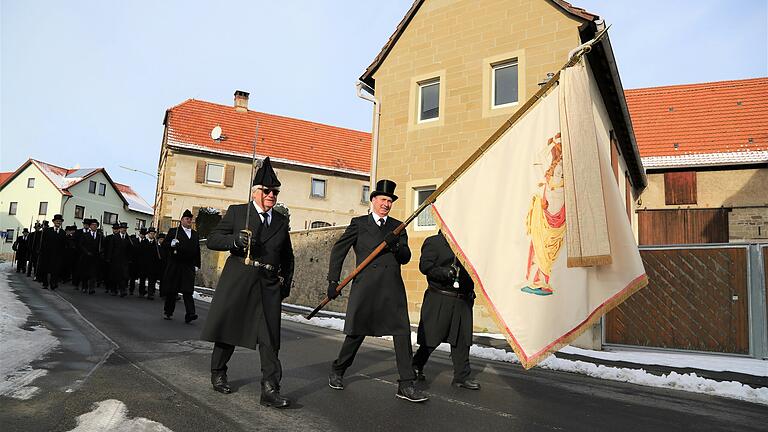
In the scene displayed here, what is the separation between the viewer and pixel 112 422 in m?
3.57

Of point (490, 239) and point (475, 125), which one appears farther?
point (475, 125)

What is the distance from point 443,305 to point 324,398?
165cm

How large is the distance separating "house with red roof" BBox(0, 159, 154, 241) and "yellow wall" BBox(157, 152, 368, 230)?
973 inches

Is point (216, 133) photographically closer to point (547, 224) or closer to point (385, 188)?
point (385, 188)

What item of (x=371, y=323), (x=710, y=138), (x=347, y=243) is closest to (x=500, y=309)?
(x=371, y=323)

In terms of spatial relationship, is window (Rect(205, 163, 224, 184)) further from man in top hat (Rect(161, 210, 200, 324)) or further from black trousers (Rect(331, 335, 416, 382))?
black trousers (Rect(331, 335, 416, 382))

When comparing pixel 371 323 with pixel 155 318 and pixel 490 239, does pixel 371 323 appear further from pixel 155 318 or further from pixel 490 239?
pixel 155 318

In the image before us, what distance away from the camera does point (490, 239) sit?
470 centimetres

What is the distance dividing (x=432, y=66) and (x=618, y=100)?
4.88m

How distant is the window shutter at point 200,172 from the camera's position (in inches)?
1223

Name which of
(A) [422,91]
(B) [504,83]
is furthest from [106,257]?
(B) [504,83]

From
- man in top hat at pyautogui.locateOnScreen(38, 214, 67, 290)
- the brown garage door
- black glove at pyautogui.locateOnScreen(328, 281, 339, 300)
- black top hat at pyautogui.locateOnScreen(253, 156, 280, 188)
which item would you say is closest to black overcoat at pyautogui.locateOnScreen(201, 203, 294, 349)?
black top hat at pyautogui.locateOnScreen(253, 156, 280, 188)

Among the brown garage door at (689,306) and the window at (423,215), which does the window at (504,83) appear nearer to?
the window at (423,215)

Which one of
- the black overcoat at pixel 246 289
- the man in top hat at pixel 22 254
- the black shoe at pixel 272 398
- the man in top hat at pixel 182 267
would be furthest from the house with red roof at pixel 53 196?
the black shoe at pixel 272 398
